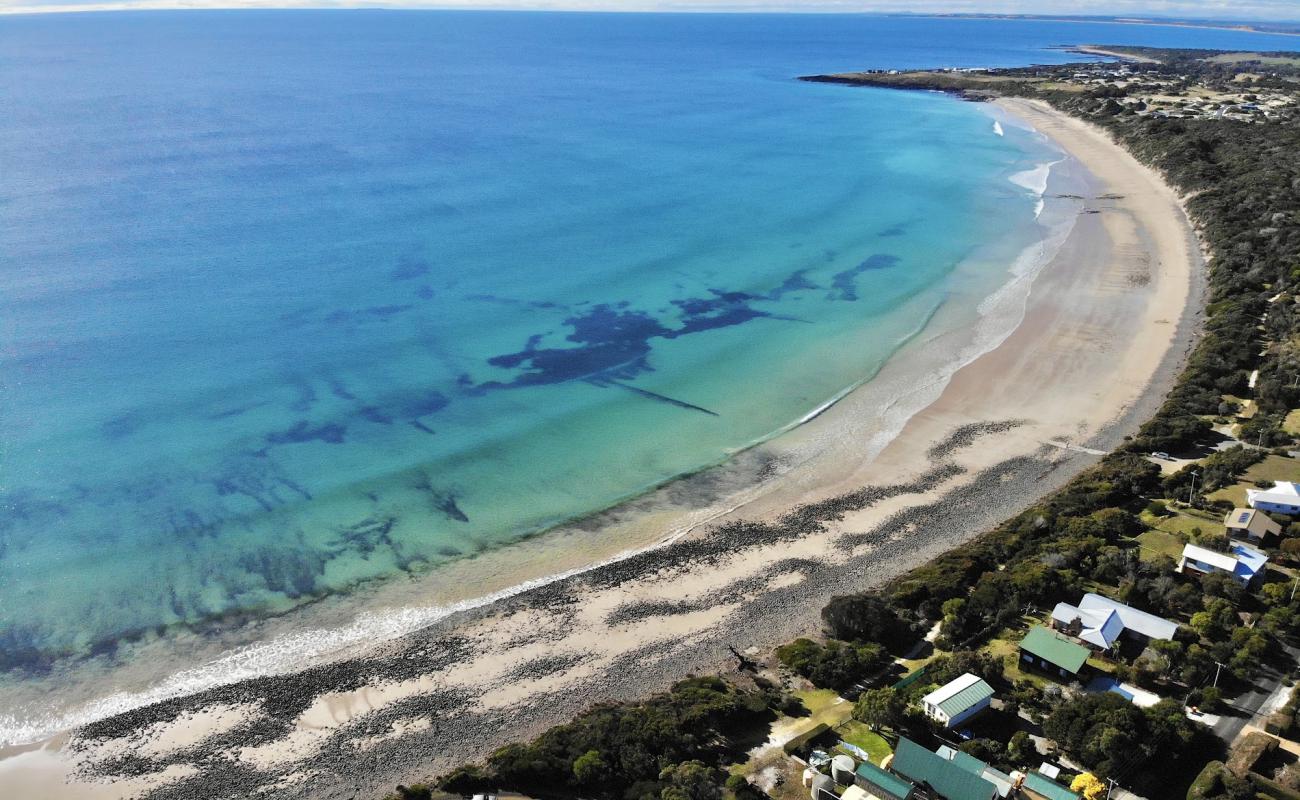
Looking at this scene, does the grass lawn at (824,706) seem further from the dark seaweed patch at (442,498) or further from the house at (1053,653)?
the dark seaweed patch at (442,498)

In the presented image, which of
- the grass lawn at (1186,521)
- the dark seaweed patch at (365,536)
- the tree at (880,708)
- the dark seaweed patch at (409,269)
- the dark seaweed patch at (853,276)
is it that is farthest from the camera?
the dark seaweed patch at (409,269)

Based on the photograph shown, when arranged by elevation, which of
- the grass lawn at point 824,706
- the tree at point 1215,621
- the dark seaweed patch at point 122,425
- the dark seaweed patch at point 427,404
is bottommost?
the dark seaweed patch at point 122,425

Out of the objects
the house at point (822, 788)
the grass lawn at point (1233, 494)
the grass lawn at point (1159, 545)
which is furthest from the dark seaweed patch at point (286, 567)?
the grass lawn at point (1233, 494)

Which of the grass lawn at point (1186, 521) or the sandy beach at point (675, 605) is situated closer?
the sandy beach at point (675, 605)

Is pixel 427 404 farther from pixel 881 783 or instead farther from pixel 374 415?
pixel 881 783

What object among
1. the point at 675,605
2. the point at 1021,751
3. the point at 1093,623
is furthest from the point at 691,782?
the point at 1093,623

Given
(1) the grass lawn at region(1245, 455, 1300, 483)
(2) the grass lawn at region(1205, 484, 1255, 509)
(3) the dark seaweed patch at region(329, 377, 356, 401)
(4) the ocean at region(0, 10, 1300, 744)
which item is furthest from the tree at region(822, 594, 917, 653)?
(3) the dark seaweed patch at region(329, 377, 356, 401)
